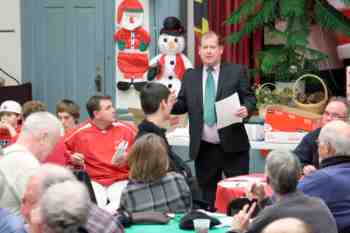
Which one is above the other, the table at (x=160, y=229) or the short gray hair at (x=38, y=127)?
the short gray hair at (x=38, y=127)

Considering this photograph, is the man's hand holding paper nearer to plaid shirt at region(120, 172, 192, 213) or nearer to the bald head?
plaid shirt at region(120, 172, 192, 213)

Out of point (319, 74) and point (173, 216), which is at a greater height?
point (319, 74)

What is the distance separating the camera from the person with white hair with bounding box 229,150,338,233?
3.75 meters

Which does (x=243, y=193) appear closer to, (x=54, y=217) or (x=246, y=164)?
(x=246, y=164)

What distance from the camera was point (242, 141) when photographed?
6.21m

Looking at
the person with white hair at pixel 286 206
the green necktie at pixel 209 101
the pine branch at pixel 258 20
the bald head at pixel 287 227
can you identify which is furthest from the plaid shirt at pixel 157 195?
the pine branch at pixel 258 20

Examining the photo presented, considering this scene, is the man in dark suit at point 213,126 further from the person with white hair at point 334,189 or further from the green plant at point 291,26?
the green plant at point 291,26

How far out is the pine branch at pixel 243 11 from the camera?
28.2 ft

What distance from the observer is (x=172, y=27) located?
881cm

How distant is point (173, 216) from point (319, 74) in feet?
15.1

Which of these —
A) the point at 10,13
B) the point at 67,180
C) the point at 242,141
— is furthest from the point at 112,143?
the point at 10,13

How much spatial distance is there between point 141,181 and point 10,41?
19.3 ft

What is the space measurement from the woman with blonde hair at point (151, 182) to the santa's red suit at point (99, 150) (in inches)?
72.7

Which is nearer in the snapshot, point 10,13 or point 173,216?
point 173,216
